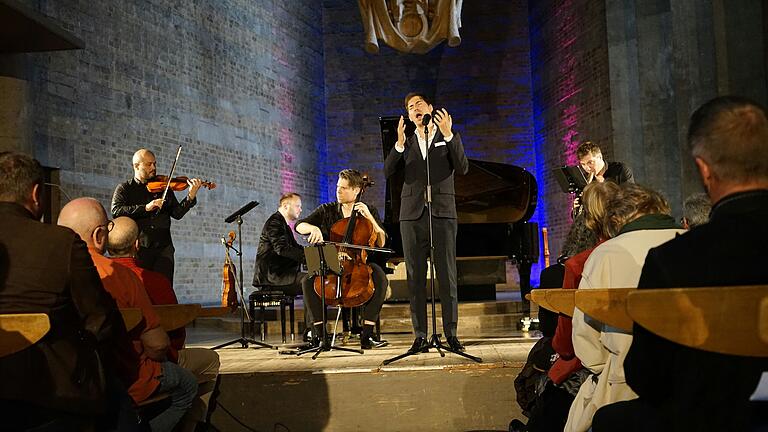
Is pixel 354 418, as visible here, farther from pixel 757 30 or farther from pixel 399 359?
pixel 757 30

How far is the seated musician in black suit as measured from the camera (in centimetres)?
639

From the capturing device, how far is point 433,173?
509 cm

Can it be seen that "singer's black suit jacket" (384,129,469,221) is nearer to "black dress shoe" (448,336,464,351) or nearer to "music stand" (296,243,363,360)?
"music stand" (296,243,363,360)

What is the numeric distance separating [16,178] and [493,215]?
232 inches

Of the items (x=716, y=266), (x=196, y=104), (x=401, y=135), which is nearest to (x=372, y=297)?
(x=401, y=135)

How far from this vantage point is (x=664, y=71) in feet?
35.8

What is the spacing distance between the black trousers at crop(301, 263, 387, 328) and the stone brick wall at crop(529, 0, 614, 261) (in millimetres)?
6419

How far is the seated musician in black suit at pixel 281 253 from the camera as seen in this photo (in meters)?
6.39

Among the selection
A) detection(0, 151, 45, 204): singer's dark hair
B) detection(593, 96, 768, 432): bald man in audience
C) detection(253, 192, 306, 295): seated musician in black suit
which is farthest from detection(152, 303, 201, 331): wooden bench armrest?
detection(253, 192, 306, 295): seated musician in black suit

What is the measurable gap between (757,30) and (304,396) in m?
5.75

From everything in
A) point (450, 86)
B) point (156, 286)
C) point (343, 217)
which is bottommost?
point (156, 286)

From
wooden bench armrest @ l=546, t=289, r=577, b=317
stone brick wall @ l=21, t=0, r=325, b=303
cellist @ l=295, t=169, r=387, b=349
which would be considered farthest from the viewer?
stone brick wall @ l=21, t=0, r=325, b=303

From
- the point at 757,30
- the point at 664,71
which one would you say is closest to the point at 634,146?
the point at 664,71

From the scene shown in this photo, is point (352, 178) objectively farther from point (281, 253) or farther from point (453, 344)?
point (453, 344)
